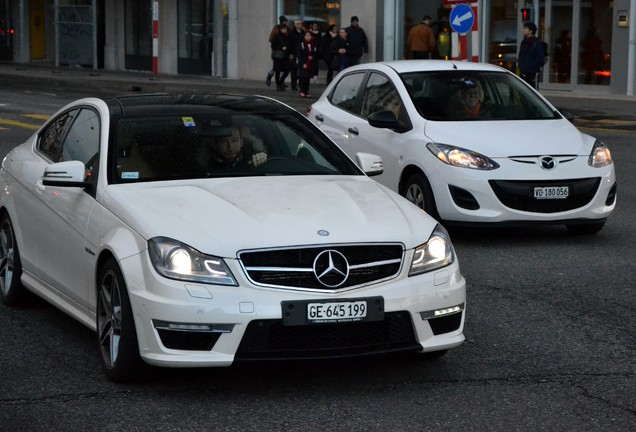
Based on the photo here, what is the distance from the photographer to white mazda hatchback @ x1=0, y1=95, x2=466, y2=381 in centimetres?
607

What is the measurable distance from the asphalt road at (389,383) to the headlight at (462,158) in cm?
211

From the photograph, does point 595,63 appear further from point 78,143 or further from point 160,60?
point 78,143

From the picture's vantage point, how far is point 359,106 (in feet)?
42.3

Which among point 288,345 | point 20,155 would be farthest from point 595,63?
point 288,345

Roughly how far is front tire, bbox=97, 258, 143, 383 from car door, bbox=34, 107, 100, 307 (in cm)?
27

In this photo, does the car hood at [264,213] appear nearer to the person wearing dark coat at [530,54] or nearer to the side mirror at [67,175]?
the side mirror at [67,175]

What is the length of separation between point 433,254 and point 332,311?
69 centimetres

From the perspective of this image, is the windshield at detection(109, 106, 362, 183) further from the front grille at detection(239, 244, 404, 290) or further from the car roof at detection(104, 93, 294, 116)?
the front grille at detection(239, 244, 404, 290)

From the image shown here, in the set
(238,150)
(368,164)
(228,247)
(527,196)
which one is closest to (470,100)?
(527,196)

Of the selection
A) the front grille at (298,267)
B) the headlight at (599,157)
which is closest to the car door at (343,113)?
the headlight at (599,157)

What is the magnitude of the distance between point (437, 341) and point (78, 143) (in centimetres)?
262

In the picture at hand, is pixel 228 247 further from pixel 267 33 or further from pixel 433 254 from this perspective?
pixel 267 33

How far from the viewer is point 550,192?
1092 cm

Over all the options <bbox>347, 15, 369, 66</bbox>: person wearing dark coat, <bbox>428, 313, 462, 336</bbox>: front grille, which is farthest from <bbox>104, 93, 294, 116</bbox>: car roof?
<bbox>347, 15, 369, 66</bbox>: person wearing dark coat
